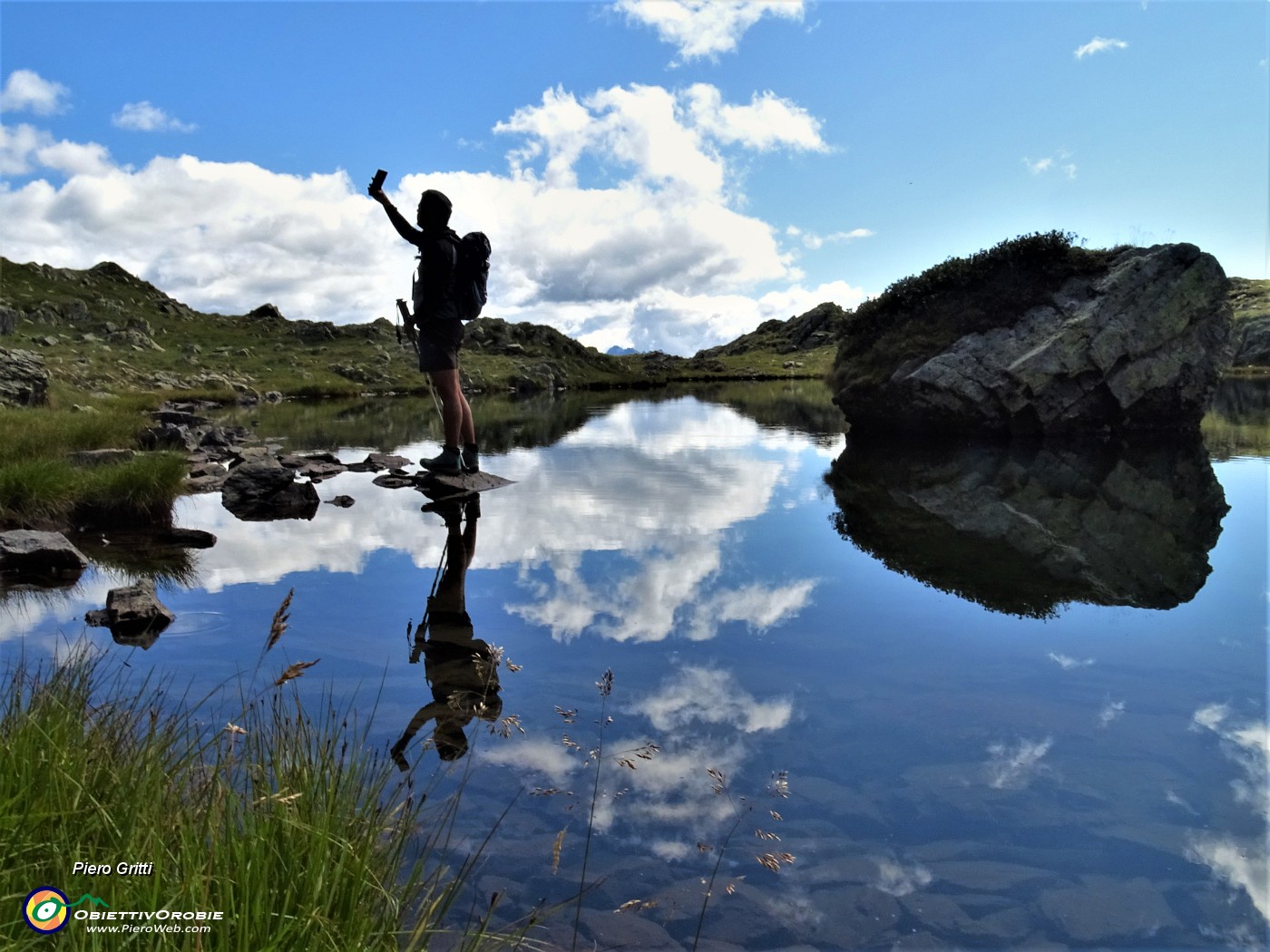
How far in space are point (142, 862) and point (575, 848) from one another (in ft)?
6.25

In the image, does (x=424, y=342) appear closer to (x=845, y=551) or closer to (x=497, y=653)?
(x=845, y=551)

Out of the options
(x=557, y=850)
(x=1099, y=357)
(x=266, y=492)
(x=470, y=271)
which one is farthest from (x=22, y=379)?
(x=1099, y=357)

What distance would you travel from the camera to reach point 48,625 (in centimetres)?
641

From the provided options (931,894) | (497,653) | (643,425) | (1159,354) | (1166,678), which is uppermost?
(1159,354)

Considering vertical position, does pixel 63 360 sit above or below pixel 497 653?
above

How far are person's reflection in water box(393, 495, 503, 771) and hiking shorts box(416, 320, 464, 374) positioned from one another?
17.7ft

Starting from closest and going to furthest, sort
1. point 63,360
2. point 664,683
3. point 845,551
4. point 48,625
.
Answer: point 664,683
point 48,625
point 845,551
point 63,360

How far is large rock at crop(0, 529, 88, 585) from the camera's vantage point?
8086 millimetres

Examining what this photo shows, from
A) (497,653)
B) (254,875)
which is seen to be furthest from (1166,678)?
(254,875)

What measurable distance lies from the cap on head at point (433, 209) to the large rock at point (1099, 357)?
16893 mm

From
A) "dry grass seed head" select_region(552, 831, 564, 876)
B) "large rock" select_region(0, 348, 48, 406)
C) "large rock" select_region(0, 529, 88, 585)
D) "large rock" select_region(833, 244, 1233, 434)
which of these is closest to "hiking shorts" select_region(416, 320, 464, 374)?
"large rock" select_region(0, 529, 88, 585)

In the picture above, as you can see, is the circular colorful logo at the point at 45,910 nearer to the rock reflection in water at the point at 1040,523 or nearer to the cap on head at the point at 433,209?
the rock reflection in water at the point at 1040,523

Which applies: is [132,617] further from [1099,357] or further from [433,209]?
[1099,357]

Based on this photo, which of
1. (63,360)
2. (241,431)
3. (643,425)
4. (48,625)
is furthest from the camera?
(63,360)
